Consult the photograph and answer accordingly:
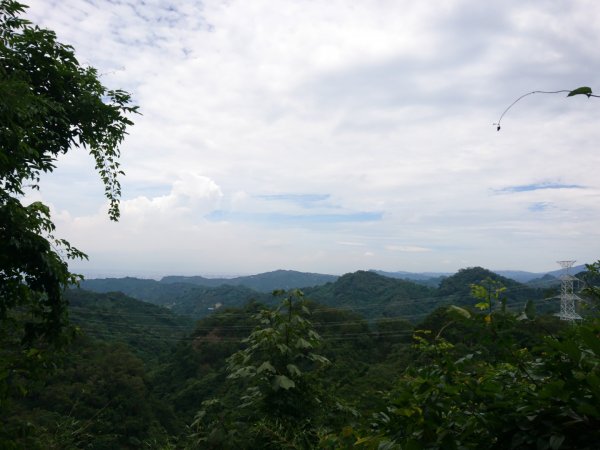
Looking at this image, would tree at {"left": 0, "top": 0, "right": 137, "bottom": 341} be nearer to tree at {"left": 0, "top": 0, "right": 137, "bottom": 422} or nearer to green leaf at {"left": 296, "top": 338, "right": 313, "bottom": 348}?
tree at {"left": 0, "top": 0, "right": 137, "bottom": 422}

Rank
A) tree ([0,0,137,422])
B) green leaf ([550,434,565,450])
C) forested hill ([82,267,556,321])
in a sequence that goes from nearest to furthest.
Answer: green leaf ([550,434,565,450]), tree ([0,0,137,422]), forested hill ([82,267,556,321])

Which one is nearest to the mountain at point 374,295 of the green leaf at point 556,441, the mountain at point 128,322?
the mountain at point 128,322

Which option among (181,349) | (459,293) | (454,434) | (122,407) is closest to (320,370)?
(454,434)

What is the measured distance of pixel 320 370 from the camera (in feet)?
13.3

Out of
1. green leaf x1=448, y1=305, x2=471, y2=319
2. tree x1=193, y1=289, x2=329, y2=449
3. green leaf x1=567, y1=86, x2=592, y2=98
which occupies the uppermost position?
green leaf x1=567, y1=86, x2=592, y2=98

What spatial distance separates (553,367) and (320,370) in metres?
3.05

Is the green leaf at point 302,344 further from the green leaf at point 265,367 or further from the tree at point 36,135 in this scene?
the tree at point 36,135

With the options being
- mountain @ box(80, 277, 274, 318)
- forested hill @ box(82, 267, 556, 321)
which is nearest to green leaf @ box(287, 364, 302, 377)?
forested hill @ box(82, 267, 556, 321)

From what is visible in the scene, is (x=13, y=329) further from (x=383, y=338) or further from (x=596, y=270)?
(x=383, y=338)

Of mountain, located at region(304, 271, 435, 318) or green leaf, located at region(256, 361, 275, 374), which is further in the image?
mountain, located at region(304, 271, 435, 318)

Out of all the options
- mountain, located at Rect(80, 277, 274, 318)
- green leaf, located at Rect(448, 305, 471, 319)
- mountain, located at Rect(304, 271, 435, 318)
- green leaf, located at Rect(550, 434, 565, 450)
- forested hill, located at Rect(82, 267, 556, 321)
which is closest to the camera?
green leaf, located at Rect(550, 434, 565, 450)

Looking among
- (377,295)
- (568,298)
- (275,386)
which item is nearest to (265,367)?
(275,386)

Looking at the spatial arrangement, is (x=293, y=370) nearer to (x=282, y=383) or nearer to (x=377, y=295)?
(x=282, y=383)

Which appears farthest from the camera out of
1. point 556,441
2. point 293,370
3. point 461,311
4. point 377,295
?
point 377,295
